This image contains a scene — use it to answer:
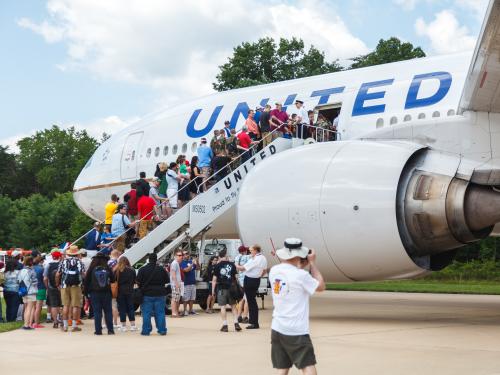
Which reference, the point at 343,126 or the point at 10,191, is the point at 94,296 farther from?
the point at 10,191

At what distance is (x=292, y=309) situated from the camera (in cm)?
676

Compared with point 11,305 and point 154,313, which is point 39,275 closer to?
point 11,305

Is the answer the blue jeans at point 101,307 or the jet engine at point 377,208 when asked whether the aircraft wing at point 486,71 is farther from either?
the blue jeans at point 101,307

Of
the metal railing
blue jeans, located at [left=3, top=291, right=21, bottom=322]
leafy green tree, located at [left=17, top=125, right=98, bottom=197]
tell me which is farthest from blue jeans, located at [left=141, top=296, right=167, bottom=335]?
leafy green tree, located at [left=17, top=125, right=98, bottom=197]

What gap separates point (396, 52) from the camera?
56.7 meters

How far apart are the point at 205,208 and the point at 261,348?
5.90 m

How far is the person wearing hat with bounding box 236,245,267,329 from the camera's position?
13383mm

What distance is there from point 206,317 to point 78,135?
79.4 metres

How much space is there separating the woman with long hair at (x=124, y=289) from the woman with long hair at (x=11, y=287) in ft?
9.54

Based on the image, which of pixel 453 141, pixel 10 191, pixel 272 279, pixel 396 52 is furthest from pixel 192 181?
pixel 10 191

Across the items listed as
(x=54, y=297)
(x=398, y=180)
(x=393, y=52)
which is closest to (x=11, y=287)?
(x=54, y=297)

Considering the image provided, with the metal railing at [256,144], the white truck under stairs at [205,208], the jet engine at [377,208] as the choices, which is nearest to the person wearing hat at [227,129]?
the metal railing at [256,144]

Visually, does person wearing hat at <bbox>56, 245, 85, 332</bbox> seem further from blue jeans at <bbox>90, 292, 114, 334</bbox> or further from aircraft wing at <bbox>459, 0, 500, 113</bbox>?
aircraft wing at <bbox>459, 0, 500, 113</bbox>

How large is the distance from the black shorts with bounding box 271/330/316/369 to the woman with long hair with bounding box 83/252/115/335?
6.81 meters
